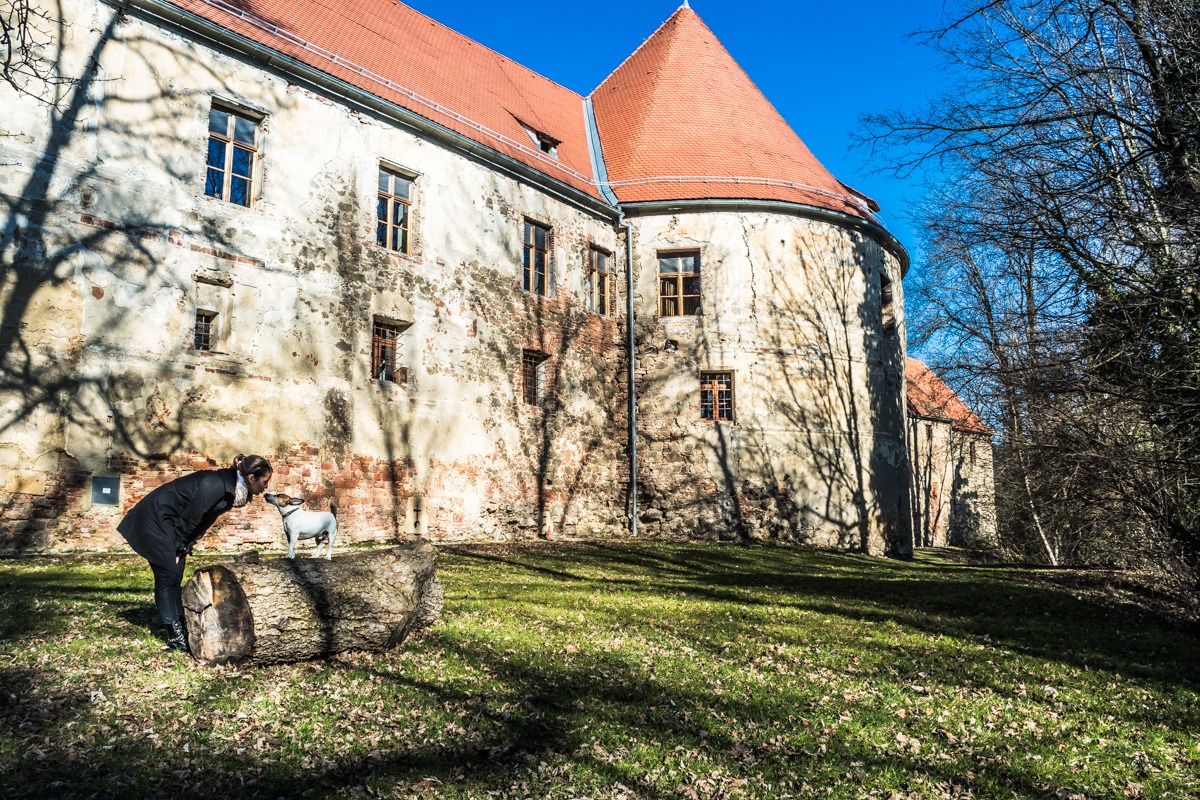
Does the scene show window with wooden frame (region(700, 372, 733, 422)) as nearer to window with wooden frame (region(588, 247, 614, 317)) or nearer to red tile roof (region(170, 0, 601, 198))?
window with wooden frame (region(588, 247, 614, 317))

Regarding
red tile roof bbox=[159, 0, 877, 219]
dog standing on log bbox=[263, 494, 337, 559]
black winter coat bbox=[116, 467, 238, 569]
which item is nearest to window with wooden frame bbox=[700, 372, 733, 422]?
red tile roof bbox=[159, 0, 877, 219]

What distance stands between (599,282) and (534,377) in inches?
126

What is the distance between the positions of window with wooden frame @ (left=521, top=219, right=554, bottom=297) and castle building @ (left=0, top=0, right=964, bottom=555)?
78 millimetres

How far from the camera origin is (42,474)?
10.5 metres

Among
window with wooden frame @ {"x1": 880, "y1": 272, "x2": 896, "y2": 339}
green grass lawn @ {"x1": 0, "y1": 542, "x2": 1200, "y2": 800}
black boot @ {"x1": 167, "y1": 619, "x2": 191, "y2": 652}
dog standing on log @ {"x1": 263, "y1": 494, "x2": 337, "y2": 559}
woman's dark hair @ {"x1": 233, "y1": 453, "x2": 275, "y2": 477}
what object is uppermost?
window with wooden frame @ {"x1": 880, "y1": 272, "x2": 896, "y2": 339}

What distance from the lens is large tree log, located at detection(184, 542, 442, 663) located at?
5320mm

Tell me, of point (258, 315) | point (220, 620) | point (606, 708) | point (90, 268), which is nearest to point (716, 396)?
point (258, 315)

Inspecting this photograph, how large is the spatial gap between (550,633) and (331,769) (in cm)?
303

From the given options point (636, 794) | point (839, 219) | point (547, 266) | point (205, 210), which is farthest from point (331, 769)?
point (839, 219)

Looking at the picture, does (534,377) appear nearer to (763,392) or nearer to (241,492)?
(763,392)

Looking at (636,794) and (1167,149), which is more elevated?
(1167,149)

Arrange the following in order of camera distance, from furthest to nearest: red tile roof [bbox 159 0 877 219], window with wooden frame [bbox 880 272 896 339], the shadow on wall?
Result: window with wooden frame [bbox 880 272 896 339] < red tile roof [bbox 159 0 877 219] < the shadow on wall

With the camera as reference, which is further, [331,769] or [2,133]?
[2,133]

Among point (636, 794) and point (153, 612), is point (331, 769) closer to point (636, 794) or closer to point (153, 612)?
point (636, 794)
